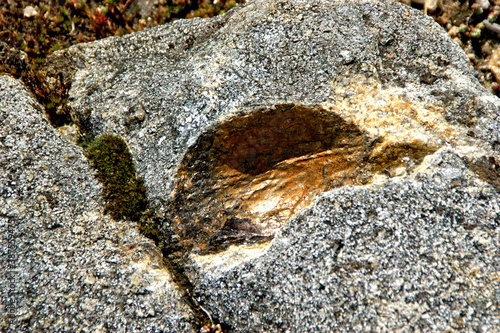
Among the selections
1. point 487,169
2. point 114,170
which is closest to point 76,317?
point 114,170

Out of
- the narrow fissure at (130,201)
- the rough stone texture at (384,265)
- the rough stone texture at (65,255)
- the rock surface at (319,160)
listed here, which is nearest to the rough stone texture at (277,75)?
the rock surface at (319,160)

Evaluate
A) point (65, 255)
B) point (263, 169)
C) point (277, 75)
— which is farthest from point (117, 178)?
point (277, 75)

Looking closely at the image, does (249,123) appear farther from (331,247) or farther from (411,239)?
(411,239)

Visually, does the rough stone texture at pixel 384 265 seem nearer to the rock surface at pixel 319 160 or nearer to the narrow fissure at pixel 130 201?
the rock surface at pixel 319 160

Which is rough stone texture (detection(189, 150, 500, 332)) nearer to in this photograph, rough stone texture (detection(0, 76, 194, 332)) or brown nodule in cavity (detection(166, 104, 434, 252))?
brown nodule in cavity (detection(166, 104, 434, 252))

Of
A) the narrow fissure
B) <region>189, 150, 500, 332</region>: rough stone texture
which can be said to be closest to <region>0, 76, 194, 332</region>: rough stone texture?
the narrow fissure

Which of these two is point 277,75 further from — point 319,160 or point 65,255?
point 65,255
